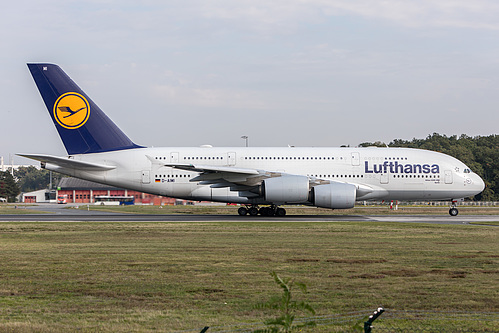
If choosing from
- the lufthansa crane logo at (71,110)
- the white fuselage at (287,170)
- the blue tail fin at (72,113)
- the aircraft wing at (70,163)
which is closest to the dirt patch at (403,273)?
the white fuselage at (287,170)

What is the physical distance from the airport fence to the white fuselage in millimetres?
26576

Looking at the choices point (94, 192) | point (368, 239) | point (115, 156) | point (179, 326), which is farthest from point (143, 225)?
point (94, 192)

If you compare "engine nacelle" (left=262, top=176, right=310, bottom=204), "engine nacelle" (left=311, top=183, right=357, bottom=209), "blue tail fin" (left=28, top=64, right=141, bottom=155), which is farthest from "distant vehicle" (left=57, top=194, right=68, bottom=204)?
"engine nacelle" (left=311, top=183, right=357, bottom=209)

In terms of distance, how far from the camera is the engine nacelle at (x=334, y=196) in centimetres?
3366

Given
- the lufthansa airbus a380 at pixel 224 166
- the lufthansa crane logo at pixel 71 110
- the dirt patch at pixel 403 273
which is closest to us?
the dirt patch at pixel 403 273

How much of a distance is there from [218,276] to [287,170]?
24.1 metres

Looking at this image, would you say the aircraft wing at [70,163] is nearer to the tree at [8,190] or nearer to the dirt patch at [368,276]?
the dirt patch at [368,276]

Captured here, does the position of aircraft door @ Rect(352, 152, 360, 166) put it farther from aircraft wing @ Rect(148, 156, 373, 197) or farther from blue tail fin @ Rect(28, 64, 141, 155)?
blue tail fin @ Rect(28, 64, 141, 155)

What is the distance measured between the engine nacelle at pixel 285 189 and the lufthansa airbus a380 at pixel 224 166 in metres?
0.30

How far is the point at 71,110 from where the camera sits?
117 ft

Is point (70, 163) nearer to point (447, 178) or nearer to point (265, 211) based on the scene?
point (265, 211)

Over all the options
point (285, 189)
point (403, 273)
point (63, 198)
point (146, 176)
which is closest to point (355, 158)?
point (285, 189)

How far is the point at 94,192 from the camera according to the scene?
334ft

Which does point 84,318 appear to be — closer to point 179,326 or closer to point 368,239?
point 179,326
